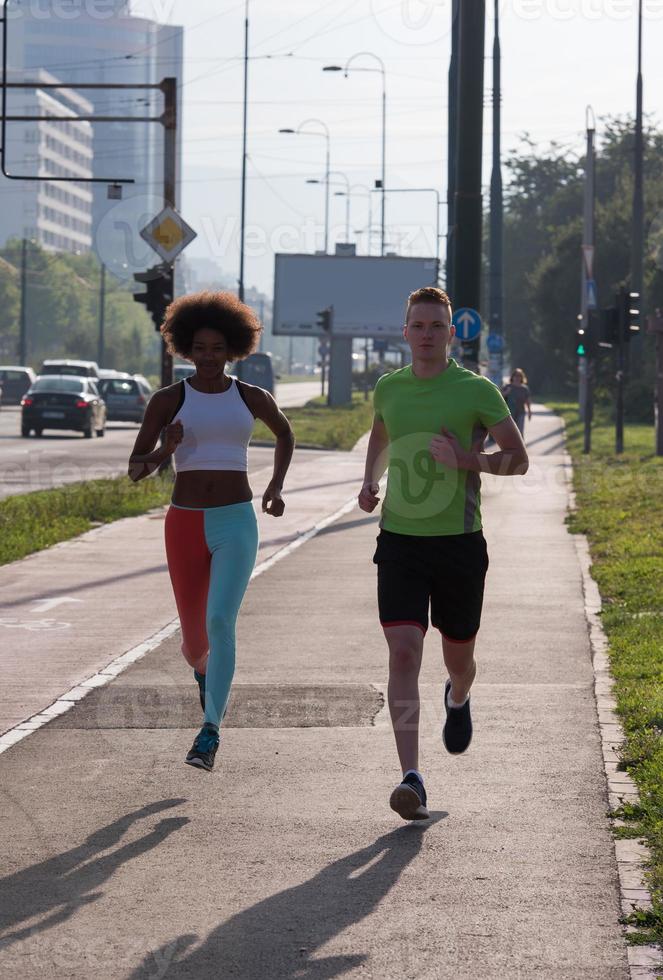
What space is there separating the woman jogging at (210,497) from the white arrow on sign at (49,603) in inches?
214

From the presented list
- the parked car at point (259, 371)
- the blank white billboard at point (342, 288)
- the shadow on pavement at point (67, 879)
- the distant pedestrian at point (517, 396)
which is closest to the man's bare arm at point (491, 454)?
the shadow on pavement at point (67, 879)

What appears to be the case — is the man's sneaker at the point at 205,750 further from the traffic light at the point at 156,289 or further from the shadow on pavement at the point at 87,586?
the traffic light at the point at 156,289

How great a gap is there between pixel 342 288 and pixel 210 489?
69.7 meters

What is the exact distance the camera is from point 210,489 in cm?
692

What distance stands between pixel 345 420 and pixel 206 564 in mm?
43347

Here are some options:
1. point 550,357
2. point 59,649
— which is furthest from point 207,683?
point 550,357

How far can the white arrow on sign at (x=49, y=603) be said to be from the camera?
12.4m

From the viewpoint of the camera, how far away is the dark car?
42.0 metres

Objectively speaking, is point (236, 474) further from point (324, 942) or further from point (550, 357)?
point (550, 357)

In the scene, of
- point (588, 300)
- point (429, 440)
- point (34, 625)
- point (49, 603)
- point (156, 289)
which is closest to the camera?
point (429, 440)

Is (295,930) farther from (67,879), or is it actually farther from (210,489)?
(210,489)

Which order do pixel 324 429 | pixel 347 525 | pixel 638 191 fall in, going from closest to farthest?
pixel 347 525 → pixel 324 429 → pixel 638 191

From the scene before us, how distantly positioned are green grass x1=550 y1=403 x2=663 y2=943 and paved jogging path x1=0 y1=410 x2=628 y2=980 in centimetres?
15

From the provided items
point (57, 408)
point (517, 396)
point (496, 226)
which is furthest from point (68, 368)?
point (517, 396)
